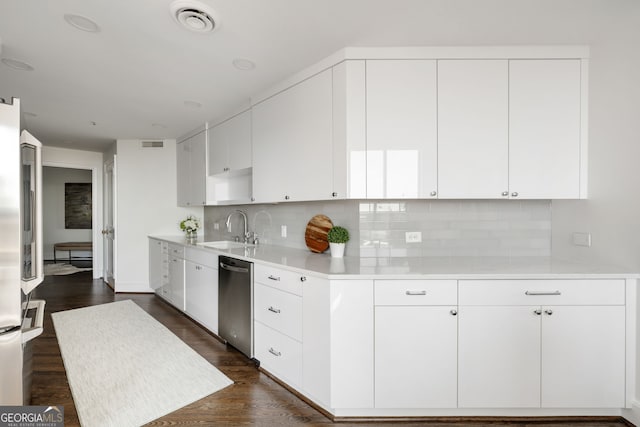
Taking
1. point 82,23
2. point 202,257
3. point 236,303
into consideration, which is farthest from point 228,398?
point 82,23

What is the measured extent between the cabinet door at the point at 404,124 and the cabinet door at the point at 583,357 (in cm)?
110

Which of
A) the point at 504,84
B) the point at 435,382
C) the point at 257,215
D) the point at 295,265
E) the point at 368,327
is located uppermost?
the point at 504,84

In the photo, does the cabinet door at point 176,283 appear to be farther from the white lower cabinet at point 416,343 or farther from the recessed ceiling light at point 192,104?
the white lower cabinet at point 416,343

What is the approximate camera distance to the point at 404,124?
235 cm

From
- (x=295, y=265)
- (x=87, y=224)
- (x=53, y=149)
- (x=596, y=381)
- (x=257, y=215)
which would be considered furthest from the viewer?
(x=87, y=224)

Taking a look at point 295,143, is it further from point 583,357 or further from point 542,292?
point 583,357

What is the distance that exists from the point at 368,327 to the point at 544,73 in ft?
7.07

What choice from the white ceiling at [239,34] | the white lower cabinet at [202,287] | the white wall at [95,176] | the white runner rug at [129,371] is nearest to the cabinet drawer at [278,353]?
the white runner rug at [129,371]

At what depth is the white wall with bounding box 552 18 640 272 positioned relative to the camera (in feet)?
6.56

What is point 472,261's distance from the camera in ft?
7.86

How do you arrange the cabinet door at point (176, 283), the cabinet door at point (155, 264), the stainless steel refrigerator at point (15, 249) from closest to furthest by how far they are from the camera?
1. the stainless steel refrigerator at point (15, 249)
2. the cabinet door at point (176, 283)
3. the cabinet door at point (155, 264)

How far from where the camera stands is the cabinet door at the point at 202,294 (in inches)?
126

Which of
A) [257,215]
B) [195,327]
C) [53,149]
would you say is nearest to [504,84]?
[257,215]

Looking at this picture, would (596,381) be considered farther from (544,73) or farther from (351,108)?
(351,108)
